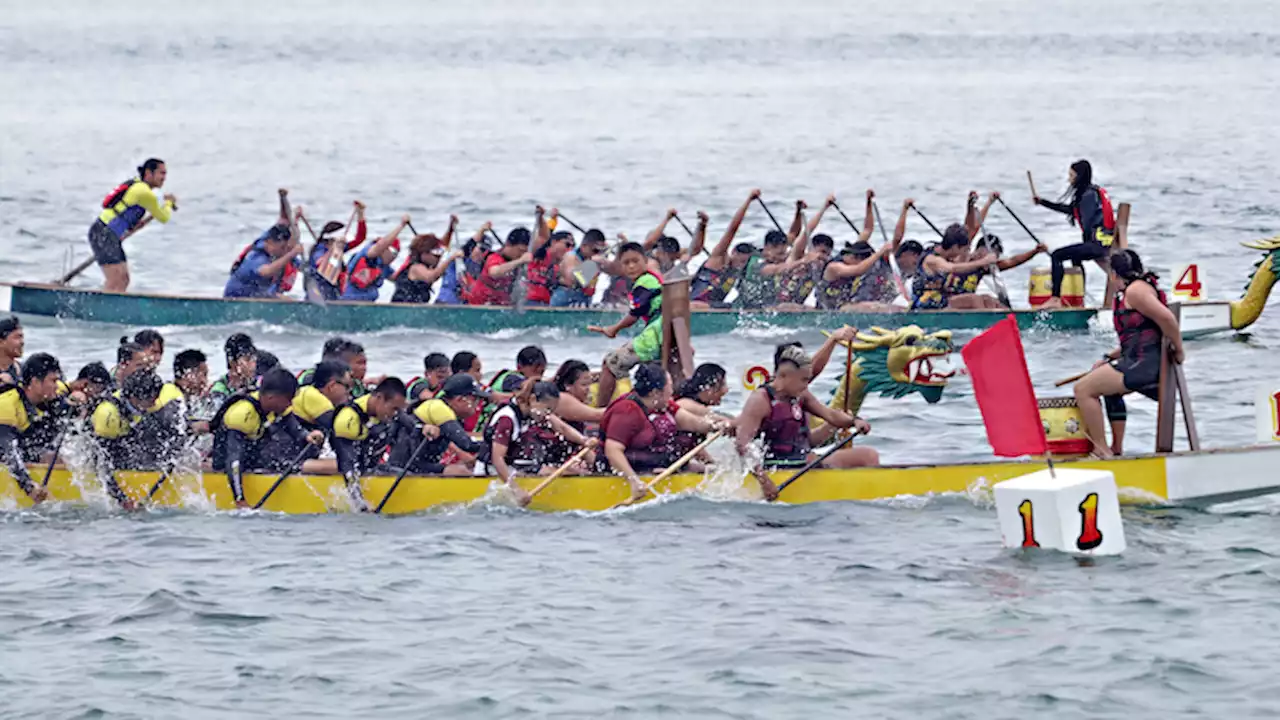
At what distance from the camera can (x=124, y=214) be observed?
28438 millimetres

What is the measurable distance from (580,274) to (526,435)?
10270 mm

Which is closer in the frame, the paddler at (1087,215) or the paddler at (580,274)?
the paddler at (1087,215)

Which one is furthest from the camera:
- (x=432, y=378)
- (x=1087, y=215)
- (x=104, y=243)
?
(x=104, y=243)

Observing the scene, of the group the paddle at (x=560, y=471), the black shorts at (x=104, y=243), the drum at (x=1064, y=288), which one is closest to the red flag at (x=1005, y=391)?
the paddle at (x=560, y=471)

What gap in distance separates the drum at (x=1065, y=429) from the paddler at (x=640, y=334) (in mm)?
3576

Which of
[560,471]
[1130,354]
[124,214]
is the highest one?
[124,214]

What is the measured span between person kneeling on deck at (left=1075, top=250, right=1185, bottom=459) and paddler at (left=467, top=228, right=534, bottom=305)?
37.6 ft

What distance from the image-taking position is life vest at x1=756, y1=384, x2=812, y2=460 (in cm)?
1736

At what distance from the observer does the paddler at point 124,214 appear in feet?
91.7

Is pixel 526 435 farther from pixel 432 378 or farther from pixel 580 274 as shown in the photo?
pixel 580 274

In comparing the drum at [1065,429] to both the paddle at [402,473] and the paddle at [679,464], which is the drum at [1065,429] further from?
the paddle at [402,473]

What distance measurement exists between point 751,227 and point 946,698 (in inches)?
1145

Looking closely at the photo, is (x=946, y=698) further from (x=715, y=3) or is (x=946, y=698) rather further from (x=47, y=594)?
(x=715, y=3)

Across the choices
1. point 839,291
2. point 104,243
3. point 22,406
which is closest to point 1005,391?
point 22,406
